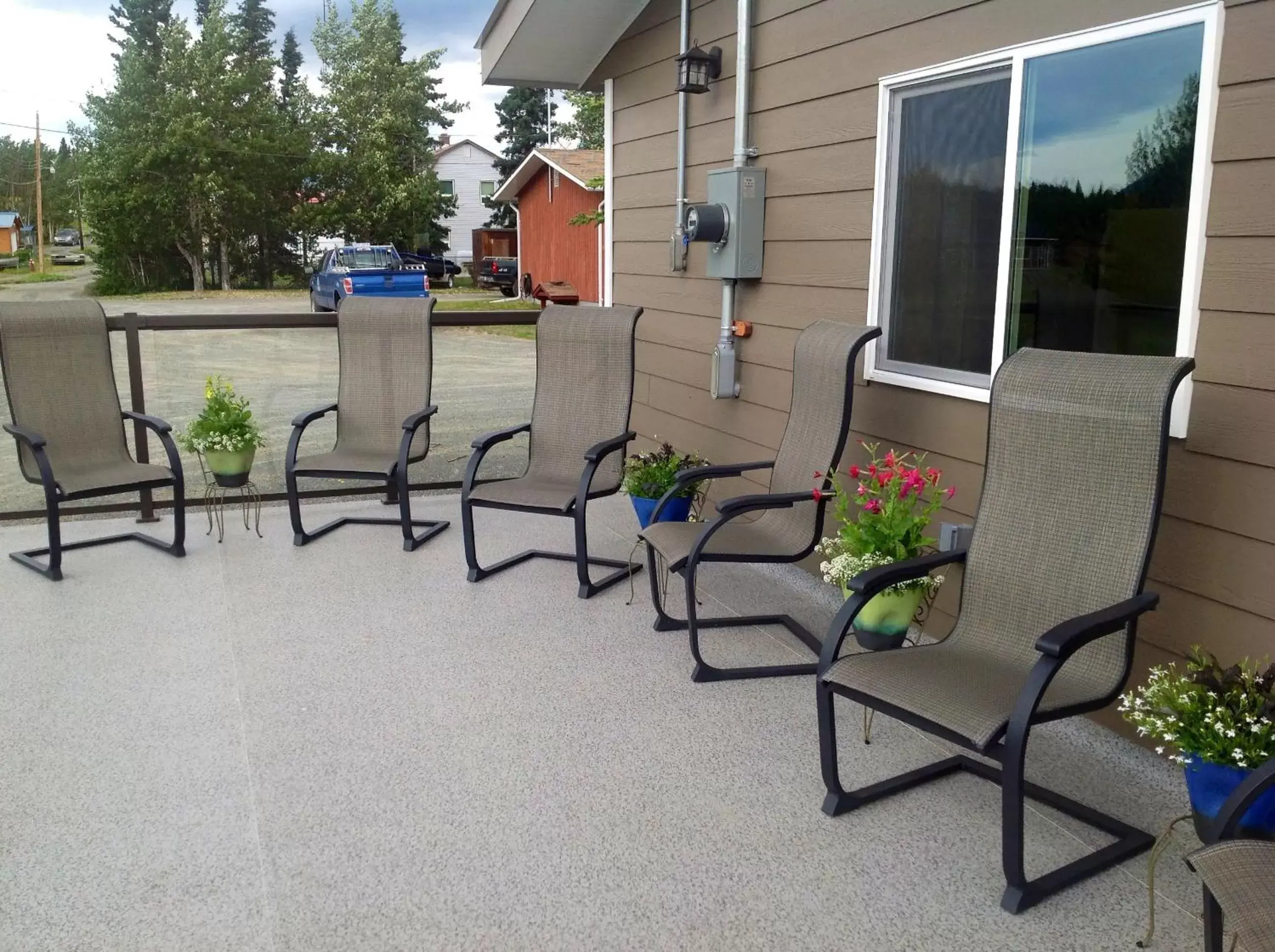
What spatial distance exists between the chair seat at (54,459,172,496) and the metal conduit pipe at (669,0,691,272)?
96.3 inches

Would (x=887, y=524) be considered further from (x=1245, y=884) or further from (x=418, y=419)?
(x=418, y=419)

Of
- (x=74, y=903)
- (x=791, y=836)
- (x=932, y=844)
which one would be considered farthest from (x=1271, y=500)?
(x=74, y=903)

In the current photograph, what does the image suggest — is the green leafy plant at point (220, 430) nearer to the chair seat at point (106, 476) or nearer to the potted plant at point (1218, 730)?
the chair seat at point (106, 476)

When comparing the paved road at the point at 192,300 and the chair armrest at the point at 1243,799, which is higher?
the paved road at the point at 192,300

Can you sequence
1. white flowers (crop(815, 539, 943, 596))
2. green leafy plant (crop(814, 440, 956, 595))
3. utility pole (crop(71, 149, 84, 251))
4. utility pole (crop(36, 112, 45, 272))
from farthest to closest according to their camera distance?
utility pole (crop(36, 112, 45, 272)) < utility pole (crop(71, 149, 84, 251)) < green leafy plant (crop(814, 440, 956, 595)) < white flowers (crop(815, 539, 943, 596))

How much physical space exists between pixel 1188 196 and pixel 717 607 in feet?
6.93

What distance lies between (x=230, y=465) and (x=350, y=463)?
0.62 m

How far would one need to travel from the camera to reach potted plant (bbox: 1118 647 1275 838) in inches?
81.4

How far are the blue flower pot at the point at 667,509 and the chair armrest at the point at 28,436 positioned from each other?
247cm

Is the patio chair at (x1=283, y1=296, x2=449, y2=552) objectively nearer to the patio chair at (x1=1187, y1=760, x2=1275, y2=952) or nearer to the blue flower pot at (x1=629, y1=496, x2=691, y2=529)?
the blue flower pot at (x1=629, y1=496, x2=691, y2=529)

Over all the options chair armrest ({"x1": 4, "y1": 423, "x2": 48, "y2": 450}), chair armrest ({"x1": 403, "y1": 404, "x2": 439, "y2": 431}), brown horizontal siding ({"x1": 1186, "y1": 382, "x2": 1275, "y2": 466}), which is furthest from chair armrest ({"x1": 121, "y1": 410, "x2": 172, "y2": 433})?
brown horizontal siding ({"x1": 1186, "y1": 382, "x2": 1275, "y2": 466})

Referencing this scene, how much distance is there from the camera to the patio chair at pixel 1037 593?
2178mm

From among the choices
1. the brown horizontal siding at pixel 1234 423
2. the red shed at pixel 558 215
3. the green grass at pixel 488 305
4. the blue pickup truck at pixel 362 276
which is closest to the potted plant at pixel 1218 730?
the brown horizontal siding at pixel 1234 423

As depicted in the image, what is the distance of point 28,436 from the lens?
4.32 meters
